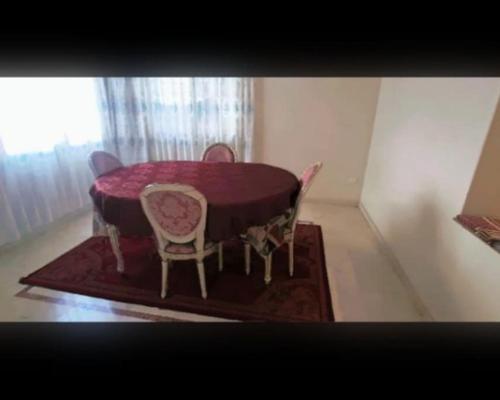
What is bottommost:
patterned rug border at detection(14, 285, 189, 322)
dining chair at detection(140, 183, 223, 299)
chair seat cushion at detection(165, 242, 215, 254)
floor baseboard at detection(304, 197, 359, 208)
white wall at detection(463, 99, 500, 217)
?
floor baseboard at detection(304, 197, 359, 208)

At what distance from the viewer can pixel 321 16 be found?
21 centimetres

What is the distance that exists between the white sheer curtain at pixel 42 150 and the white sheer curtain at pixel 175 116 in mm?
308

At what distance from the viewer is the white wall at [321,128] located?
3518 mm

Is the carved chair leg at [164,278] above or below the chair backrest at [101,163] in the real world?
below

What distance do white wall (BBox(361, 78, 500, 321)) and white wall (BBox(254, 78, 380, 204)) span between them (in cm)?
61

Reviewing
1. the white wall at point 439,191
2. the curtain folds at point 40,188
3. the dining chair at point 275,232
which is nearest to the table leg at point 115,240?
the dining chair at point 275,232

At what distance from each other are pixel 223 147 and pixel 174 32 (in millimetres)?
2902

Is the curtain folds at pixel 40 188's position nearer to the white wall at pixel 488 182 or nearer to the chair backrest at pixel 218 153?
the chair backrest at pixel 218 153

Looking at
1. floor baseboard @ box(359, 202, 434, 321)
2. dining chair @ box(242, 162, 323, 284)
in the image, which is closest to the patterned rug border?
dining chair @ box(242, 162, 323, 284)

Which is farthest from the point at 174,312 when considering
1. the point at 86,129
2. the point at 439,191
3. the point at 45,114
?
the point at 86,129

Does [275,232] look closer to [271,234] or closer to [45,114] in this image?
[271,234]

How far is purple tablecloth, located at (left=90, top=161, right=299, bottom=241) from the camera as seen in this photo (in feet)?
6.23

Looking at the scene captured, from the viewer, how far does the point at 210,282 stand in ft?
7.36

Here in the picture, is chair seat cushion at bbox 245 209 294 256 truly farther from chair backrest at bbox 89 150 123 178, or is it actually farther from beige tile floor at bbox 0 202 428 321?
chair backrest at bbox 89 150 123 178
